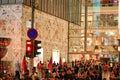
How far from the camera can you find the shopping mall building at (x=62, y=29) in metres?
33.3

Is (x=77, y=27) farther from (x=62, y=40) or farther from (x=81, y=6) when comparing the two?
(x=62, y=40)

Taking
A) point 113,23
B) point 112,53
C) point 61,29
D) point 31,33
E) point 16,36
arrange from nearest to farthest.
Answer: point 31,33
point 16,36
point 61,29
point 112,53
point 113,23

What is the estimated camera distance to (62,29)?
152 feet

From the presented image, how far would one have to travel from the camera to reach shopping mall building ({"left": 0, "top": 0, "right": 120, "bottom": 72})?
33.3 meters

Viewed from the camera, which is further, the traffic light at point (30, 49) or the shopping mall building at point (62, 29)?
the shopping mall building at point (62, 29)

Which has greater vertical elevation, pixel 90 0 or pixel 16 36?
pixel 90 0

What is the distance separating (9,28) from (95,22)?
81.6 feet

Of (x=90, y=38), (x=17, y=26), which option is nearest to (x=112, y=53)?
(x=90, y=38)

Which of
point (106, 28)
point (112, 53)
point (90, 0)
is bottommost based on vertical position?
point (112, 53)

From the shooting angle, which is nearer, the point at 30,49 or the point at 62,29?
the point at 30,49

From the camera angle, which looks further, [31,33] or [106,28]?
[106,28]

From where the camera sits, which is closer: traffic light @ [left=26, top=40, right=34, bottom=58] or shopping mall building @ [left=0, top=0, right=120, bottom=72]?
traffic light @ [left=26, top=40, right=34, bottom=58]

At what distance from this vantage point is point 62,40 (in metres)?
46.7

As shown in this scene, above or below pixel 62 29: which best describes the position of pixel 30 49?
below
